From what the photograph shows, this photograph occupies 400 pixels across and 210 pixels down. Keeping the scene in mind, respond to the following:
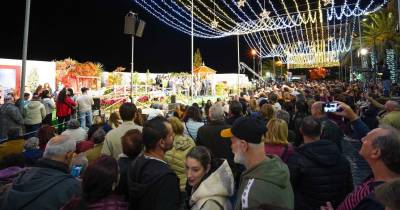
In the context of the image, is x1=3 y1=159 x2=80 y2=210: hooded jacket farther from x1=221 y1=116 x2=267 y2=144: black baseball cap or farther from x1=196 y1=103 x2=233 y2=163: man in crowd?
x1=196 y1=103 x2=233 y2=163: man in crowd

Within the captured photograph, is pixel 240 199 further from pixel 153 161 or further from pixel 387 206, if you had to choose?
pixel 387 206

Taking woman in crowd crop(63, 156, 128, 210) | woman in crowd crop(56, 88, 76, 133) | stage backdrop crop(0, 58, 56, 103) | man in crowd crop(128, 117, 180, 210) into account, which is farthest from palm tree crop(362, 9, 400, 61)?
woman in crowd crop(63, 156, 128, 210)

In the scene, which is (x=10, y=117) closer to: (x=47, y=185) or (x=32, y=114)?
(x=32, y=114)

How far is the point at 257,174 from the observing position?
7.19 feet

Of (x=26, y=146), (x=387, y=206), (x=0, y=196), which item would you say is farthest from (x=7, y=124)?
(x=387, y=206)

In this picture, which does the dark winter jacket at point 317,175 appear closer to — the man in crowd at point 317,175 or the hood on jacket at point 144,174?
the man in crowd at point 317,175

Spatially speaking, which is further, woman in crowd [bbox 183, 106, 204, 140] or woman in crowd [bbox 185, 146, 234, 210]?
woman in crowd [bbox 183, 106, 204, 140]

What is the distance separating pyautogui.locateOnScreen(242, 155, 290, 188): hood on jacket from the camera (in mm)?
2176

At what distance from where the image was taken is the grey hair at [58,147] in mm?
2742

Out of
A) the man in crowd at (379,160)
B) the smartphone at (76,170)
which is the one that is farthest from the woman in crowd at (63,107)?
the man in crowd at (379,160)

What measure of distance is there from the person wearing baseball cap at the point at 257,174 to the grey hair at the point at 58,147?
4.47ft

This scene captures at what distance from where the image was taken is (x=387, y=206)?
4.74 feet

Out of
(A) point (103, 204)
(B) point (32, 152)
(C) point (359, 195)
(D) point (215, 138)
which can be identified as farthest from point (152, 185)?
(B) point (32, 152)

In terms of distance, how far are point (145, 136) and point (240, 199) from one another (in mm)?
951
